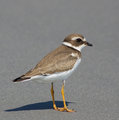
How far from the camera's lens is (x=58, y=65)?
22.4 feet

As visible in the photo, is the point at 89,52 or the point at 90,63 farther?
the point at 89,52

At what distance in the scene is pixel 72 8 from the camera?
517 inches

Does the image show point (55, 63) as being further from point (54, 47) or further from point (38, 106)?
point (54, 47)

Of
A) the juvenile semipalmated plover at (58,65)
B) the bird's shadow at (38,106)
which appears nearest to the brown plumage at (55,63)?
the juvenile semipalmated plover at (58,65)

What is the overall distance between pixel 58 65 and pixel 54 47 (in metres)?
3.64

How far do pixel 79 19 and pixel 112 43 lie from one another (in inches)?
73.1

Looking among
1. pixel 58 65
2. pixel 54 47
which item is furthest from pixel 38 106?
pixel 54 47

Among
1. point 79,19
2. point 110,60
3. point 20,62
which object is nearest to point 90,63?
point 110,60

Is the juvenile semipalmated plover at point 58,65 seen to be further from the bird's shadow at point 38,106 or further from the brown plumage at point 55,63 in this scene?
the bird's shadow at point 38,106

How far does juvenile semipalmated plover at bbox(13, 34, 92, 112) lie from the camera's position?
6605 mm

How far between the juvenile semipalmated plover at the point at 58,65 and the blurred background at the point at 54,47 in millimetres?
502

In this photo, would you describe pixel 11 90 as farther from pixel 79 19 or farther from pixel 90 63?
pixel 79 19

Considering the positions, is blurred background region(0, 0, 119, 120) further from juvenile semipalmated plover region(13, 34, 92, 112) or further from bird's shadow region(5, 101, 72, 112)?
juvenile semipalmated plover region(13, 34, 92, 112)

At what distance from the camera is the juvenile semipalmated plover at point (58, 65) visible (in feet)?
21.7
